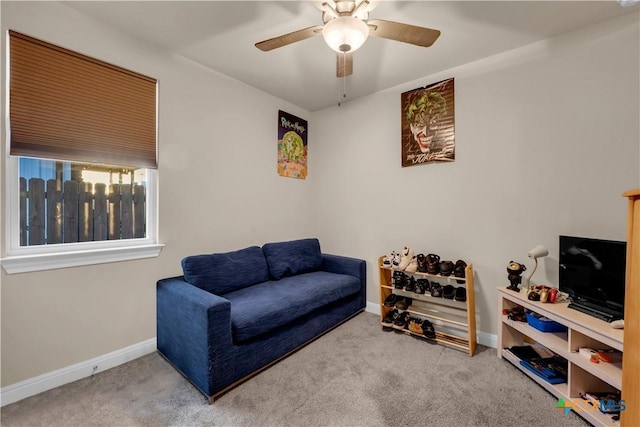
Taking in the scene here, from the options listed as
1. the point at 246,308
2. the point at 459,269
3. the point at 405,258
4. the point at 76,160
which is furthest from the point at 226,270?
the point at 459,269

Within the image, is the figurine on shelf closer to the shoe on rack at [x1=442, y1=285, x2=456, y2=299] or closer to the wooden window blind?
the shoe on rack at [x1=442, y1=285, x2=456, y2=299]

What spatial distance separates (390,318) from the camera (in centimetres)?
266

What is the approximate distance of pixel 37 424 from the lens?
146 cm

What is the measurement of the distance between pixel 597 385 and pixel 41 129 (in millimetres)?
3856

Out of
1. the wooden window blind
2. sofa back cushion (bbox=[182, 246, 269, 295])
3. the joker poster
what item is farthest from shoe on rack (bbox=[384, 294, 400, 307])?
the wooden window blind

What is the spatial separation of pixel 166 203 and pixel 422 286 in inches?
97.5

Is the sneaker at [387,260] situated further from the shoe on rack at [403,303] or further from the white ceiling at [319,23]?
the white ceiling at [319,23]

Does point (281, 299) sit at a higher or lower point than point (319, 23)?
lower

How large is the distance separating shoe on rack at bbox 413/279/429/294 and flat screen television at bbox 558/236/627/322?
973 mm

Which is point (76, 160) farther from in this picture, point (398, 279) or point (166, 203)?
point (398, 279)

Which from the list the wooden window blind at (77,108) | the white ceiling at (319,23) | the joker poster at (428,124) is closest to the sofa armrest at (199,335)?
the wooden window blind at (77,108)

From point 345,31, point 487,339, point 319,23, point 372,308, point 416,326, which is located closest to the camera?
point 345,31

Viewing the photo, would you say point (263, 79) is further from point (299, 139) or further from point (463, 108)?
point (463, 108)

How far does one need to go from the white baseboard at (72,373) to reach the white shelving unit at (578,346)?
116 inches
